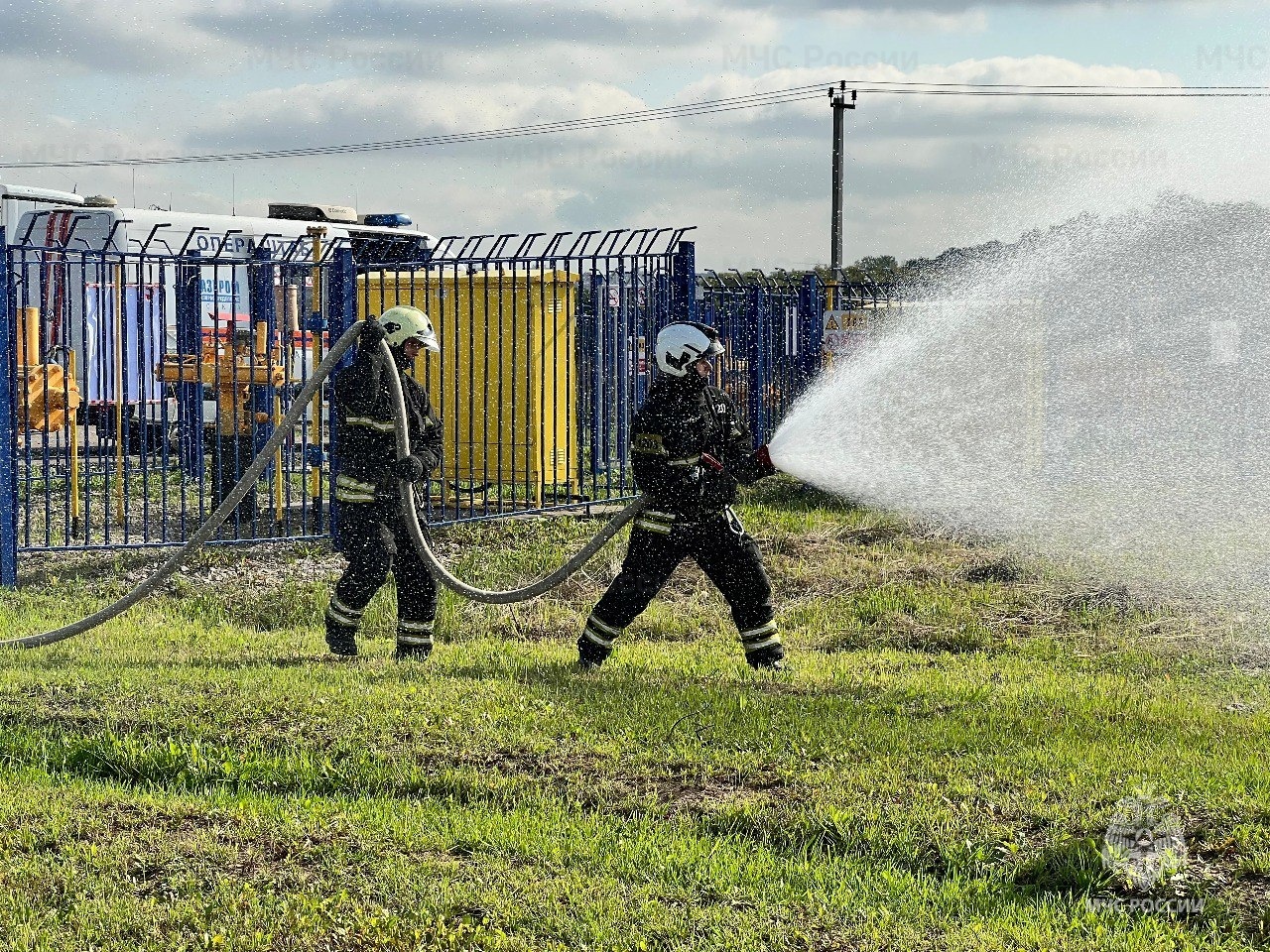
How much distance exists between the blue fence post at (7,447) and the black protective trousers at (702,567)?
196 inches

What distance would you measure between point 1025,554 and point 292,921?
7.68 meters

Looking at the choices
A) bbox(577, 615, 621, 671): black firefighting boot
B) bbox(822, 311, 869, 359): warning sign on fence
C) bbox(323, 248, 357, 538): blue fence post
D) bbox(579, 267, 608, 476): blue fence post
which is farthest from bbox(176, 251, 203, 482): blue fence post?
bbox(822, 311, 869, 359): warning sign on fence

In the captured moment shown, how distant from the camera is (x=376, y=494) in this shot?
784cm

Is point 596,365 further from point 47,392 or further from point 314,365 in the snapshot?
point 47,392

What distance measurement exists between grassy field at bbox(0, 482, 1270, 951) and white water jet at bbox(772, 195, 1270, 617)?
279cm

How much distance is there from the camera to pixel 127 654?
7957mm

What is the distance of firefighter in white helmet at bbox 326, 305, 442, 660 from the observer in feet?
25.7

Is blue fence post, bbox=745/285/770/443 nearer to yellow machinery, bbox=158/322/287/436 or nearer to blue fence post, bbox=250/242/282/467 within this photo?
blue fence post, bbox=250/242/282/467

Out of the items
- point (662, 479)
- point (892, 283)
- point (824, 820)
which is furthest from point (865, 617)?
point (892, 283)

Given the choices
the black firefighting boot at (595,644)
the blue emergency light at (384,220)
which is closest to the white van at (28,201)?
the blue emergency light at (384,220)

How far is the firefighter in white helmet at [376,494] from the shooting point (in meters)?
7.85

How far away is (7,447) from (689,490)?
5489 mm

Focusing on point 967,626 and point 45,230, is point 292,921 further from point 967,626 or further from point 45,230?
point 45,230

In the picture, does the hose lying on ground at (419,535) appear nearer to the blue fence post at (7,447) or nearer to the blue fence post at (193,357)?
the blue fence post at (193,357)
